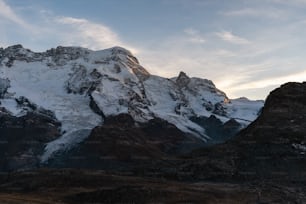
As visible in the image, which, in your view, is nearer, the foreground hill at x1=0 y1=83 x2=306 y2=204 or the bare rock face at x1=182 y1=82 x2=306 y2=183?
the foreground hill at x1=0 y1=83 x2=306 y2=204

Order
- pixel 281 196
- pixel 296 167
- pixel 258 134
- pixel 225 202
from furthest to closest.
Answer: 1. pixel 258 134
2. pixel 296 167
3. pixel 281 196
4. pixel 225 202

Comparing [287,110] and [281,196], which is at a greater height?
[287,110]

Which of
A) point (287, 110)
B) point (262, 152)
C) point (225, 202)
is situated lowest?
point (225, 202)

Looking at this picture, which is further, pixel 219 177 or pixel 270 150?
pixel 270 150

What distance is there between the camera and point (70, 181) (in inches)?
3792

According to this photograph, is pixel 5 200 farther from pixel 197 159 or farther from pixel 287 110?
pixel 287 110

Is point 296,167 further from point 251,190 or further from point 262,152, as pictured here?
point 251,190

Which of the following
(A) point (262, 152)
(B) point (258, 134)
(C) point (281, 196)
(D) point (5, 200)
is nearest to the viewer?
(D) point (5, 200)

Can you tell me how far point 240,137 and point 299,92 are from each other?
74.0ft

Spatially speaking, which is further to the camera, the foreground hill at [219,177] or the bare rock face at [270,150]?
the bare rock face at [270,150]

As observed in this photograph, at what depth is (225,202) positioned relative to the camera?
76.6 m

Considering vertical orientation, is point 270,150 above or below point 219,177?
above

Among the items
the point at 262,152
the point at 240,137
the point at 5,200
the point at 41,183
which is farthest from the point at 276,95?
the point at 5,200

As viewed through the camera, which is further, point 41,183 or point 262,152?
point 262,152
